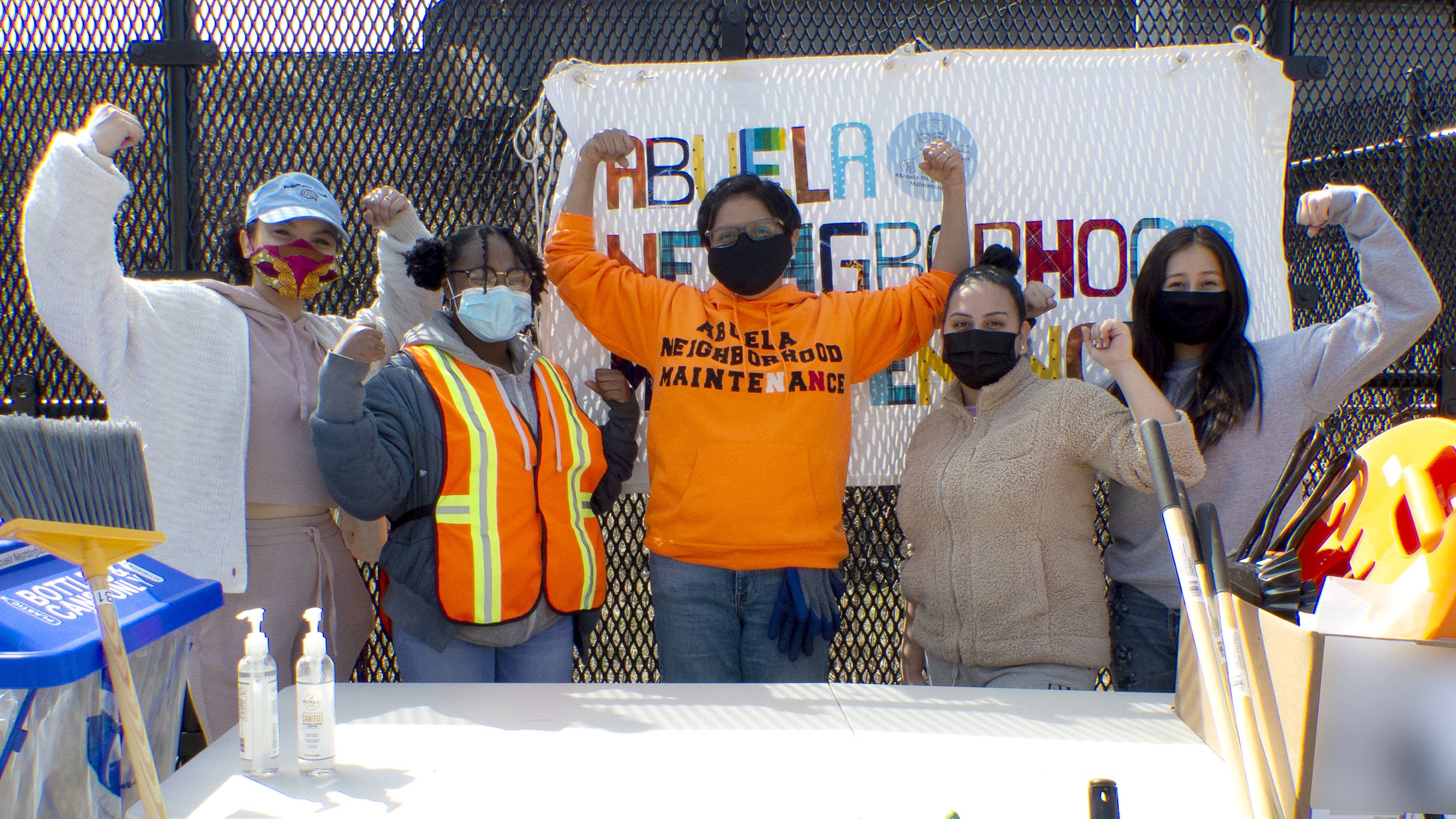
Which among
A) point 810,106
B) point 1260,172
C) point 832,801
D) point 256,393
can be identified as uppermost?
point 810,106

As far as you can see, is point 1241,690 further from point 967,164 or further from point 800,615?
point 967,164

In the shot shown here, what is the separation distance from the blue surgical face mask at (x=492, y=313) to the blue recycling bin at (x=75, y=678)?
97 centimetres

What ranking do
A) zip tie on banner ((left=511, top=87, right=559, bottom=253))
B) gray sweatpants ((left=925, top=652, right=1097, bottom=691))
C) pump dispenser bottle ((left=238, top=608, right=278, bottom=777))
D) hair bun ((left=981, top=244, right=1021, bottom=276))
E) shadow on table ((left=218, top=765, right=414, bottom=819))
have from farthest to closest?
zip tie on banner ((left=511, top=87, right=559, bottom=253)) < hair bun ((left=981, top=244, right=1021, bottom=276)) < gray sweatpants ((left=925, top=652, right=1097, bottom=691)) < pump dispenser bottle ((left=238, top=608, right=278, bottom=777)) < shadow on table ((left=218, top=765, right=414, bottom=819))

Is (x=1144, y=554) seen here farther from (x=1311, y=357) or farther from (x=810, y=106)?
(x=810, y=106)

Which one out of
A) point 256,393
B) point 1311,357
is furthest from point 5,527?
point 1311,357

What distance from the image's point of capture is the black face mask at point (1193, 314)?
94.5 inches

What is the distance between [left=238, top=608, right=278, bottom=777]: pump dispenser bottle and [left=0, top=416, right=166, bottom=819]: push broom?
0.61 ft

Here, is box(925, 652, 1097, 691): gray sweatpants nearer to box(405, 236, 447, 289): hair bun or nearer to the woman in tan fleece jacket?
the woman in tan fleece jacket

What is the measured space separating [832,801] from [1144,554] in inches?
49.6

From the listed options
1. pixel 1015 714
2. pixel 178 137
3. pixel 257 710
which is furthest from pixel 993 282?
pixel 178 137

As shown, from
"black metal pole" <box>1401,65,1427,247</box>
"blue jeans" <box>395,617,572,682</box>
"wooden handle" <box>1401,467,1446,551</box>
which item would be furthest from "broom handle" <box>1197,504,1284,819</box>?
"black metal pole" <box>1401,65,1427,247</box>

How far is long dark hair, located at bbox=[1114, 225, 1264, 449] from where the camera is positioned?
231cm

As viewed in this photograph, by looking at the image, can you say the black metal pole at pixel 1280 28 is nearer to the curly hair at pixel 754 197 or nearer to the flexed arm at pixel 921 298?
the flexed arm at pixel 921 298

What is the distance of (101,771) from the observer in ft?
4.26
